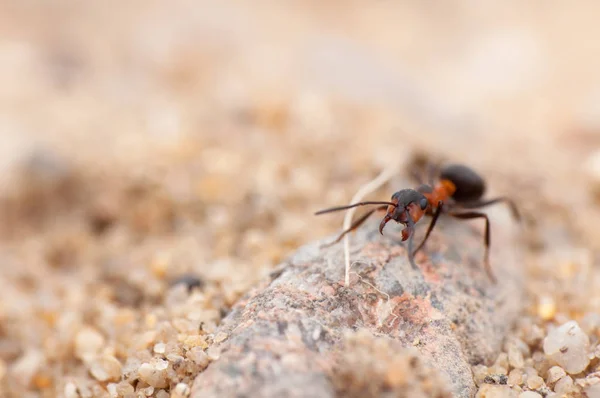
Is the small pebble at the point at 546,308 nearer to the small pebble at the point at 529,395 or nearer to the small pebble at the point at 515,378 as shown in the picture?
the small pebble at the point at 515,378

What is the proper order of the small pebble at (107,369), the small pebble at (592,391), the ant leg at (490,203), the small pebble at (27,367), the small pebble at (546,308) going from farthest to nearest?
the ant leg at (490,203)
the small pebble at (27,367)
the small pebble at (546,308)
the small pebble at (107,369)
the small pebble at (592,391)

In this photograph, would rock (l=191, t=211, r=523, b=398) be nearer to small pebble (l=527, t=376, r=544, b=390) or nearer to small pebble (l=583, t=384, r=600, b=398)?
small pebble (l=527, t=376, r=544, b=390)

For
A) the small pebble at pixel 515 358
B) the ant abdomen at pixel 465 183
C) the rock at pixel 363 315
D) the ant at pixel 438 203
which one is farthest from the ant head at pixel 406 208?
the small pebble at pixel 515 358

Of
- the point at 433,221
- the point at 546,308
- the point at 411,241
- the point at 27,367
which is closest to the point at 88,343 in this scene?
the point at 27,367

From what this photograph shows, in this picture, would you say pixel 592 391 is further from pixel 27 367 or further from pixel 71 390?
pixel 27 367

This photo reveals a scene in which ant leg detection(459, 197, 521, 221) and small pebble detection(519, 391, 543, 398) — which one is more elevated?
ant leg detection(459, 197, 521, 221)

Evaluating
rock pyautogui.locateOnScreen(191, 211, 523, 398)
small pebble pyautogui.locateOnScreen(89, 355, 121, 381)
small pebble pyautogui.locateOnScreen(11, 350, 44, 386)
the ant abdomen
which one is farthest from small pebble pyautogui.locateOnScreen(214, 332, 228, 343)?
the ant abdomen

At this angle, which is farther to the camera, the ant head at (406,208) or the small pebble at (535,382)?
the ant head at (406,208)
